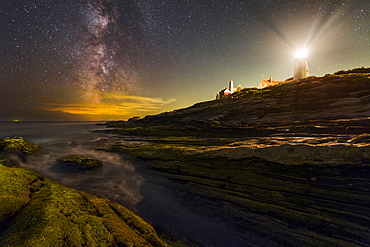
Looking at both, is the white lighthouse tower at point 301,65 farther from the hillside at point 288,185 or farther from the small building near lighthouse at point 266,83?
the hillside at point 288,185

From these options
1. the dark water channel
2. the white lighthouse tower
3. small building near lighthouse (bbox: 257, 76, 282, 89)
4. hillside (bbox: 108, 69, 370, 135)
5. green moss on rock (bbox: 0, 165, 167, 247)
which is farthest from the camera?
small building near lighthouse (bbox: 257, 76, 282, 89)

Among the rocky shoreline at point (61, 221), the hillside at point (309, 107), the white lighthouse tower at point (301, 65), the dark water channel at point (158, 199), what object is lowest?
the dark water channel at point (158, 199)

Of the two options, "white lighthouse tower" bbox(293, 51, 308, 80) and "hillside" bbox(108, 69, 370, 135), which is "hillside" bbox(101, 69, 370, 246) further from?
"white lighthouse tower" bbox(293, 51, 308, 80)

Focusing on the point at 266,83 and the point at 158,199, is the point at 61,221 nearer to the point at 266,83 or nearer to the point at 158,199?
the point at 158,199

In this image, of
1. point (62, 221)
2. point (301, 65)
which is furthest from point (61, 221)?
point (301, 65)

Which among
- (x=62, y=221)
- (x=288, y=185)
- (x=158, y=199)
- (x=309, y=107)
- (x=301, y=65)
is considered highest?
(x=301, y=65)

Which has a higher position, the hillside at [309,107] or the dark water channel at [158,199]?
the hillside at [309,107]

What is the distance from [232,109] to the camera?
2639 centimetres

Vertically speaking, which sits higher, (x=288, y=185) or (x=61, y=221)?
(x=288, y=185)

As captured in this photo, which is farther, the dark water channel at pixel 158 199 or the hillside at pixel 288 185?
the dark water channel at pixel 158 199

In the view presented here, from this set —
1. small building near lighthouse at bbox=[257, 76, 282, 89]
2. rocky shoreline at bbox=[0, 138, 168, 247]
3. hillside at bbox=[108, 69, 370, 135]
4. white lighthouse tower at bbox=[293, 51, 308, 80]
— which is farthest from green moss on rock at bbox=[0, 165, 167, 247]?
small building near lighthouse at bbox=[257, 76, 282, 89]

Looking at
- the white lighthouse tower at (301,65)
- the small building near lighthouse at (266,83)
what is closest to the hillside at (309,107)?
the white lighthouse tower at (301,65)

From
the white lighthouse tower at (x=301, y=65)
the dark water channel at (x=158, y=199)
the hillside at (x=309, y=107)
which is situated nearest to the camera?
the dark water channel at (x=158, y=199)

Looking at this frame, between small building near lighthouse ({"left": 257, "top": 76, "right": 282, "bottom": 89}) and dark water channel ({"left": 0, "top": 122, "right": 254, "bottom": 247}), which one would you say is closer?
dark water channel ({"left": 0, "top": 122, "right": 254, "bottom": 247})
